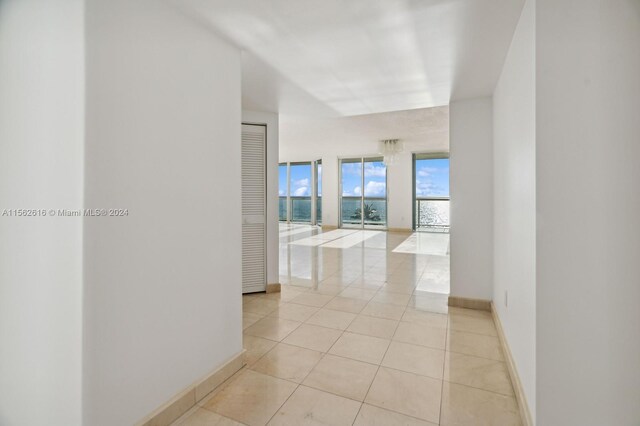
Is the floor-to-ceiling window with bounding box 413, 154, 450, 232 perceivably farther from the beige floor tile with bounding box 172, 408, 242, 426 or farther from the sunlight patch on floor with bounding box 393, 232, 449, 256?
the beige floor tile with bounding box 172, 408, 242, 426

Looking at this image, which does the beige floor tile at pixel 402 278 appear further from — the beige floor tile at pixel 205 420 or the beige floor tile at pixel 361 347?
the beige floor tile at pixel 205 420

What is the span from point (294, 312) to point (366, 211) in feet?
27.3

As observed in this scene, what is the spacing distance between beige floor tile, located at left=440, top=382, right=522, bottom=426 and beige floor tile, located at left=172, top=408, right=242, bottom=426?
1.25 meters

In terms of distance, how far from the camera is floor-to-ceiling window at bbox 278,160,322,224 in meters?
12.3

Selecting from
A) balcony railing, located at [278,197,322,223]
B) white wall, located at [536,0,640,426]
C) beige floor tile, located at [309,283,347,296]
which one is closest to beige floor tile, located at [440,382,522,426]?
white wall, located at [536,0,640,426]

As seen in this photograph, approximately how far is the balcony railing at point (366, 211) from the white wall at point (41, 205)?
→ 34.0 ft

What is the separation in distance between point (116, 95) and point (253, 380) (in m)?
1.97

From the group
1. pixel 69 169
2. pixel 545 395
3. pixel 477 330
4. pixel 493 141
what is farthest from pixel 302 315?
pixel 493 141

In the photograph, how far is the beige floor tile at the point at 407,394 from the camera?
1.87 meters

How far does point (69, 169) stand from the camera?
1336 mm

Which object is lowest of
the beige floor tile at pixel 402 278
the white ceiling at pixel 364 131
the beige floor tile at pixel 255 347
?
the beige floor tile at pixel 255 347

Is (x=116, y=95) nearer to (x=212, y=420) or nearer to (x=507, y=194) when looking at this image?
(x=212, y=420)

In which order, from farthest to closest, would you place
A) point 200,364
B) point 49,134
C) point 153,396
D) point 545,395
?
point 200,364
point 153,396
point 545,395
point 49,134

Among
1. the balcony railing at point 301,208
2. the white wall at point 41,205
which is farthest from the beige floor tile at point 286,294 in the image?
the balcony railing at point 301,208
